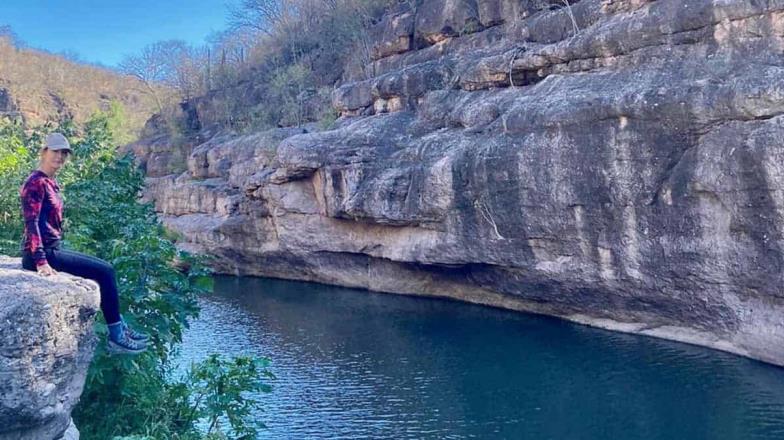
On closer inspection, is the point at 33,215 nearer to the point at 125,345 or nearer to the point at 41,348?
the point at 41,348

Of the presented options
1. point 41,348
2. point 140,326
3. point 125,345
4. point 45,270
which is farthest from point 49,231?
point 140,326

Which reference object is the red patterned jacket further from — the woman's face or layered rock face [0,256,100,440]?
layered rock face [0,256,100,440]

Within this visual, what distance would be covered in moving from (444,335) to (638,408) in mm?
6806

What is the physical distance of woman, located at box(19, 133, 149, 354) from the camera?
18.1ft

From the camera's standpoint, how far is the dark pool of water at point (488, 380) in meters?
12.6

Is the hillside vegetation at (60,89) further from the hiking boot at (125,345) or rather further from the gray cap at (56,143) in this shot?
the gray cap at (56,143)

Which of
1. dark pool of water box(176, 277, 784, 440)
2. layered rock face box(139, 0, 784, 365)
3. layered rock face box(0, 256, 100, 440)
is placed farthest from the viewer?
layered rock face box(139, 0, 784, 365)

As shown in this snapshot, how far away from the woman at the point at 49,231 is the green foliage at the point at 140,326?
847mm

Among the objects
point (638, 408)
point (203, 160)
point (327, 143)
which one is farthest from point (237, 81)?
point (638, 408)

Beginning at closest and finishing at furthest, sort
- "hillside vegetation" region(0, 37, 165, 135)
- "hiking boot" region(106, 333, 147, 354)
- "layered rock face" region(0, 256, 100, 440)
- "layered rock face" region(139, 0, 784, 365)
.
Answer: "layered rock face" region(0, 256, 100, 440), "hiking boot" region(106, 333, 147, 354), "layered rock face" region(139, 0, 784, 365), "hillside vegetation" region(0, 37, 165, 135)

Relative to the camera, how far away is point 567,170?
56.4ft

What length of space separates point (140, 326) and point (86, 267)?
7.74ft

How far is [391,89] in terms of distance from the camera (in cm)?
2481

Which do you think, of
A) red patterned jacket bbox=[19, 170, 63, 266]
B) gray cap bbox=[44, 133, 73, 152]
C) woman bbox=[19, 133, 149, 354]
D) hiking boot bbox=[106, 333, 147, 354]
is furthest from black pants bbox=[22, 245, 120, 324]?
gray cap bbox=[44, 133, 73, 152]
